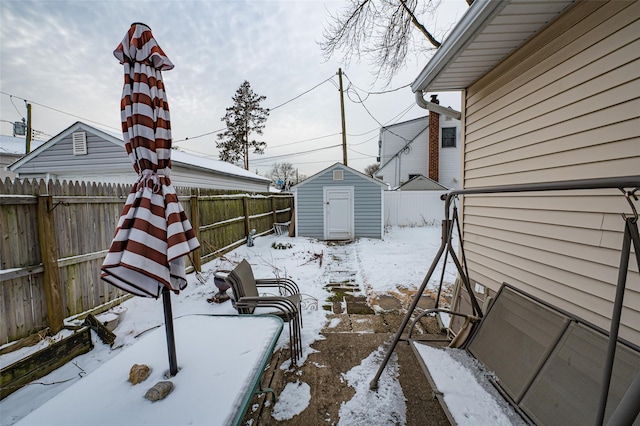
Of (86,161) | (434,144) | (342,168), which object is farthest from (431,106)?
(434,144)

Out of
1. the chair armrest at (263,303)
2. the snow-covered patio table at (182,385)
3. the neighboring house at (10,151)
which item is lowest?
the snow-covered patio table at (182,385)

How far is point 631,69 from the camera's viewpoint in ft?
5.06

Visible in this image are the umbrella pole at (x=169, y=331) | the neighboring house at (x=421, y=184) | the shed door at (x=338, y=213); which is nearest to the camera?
the umbrella pole at (x=169, y=331)

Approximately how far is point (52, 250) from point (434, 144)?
1565 cm

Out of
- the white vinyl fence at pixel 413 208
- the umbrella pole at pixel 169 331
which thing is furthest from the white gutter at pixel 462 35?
the white vinyl fence at pixel 413 208

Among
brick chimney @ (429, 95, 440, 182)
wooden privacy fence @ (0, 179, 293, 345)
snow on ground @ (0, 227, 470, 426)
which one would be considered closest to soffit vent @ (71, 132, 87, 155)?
snow on ground @ (0, 227, 470, 426)

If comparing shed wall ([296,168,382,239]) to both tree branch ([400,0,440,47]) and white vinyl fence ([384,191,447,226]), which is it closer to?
white vinyl fence ([384,191,447,226])

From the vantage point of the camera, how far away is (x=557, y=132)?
2074mm

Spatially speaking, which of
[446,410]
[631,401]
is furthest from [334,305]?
[631,401]

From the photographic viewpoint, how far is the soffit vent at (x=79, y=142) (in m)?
8.16

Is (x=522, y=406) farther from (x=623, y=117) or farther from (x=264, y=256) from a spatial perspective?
(x=264, y=256)

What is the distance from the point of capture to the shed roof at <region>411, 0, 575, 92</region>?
1.87 m

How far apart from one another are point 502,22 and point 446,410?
285 centimetres

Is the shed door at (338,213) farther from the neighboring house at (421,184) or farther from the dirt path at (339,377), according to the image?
the dirt path at (339,377)
